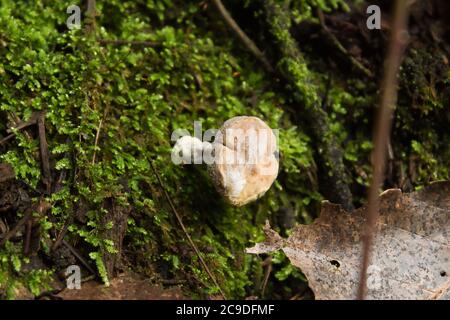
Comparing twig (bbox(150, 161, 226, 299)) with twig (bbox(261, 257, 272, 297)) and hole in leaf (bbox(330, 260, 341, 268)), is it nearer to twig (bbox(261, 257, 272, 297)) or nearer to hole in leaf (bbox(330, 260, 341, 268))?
twig (bbox(261, 257, 272, 297))

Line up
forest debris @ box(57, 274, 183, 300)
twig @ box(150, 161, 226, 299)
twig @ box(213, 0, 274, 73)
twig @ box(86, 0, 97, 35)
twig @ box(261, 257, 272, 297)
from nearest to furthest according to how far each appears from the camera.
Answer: forest debris @ box(57, 274, 183, 300) < twig @ box(150, 161, 226, 299) < twig @ box(261, 257, 272, 297) < twig @ box(86, 0, 97, 35) < twig @ box(213, 0, 274, 73)

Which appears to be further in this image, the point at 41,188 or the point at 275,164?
the point at 275,164

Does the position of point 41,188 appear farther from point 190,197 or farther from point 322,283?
point 322,283

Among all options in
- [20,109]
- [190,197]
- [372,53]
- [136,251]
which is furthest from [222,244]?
[372,53]

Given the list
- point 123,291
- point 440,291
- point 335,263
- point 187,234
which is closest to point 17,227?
point 123,291

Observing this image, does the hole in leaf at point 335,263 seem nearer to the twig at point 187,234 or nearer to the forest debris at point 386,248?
the forest debris at point 386,248

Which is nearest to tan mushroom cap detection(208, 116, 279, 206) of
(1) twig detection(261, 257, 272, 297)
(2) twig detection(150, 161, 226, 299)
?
(2) twig detection(150, 161, 226, 299)
